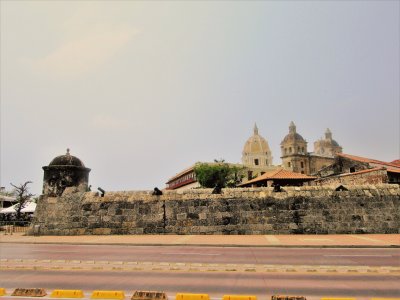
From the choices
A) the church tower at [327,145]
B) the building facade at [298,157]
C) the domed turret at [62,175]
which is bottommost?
the domed turret at [62,175]

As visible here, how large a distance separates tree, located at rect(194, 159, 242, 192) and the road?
2009 inches

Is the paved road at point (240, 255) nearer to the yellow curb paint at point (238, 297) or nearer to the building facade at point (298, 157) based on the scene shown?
the yellow curb paint at point (238, 297)

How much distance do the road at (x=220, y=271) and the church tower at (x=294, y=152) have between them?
73.5 metres

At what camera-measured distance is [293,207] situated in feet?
52.5

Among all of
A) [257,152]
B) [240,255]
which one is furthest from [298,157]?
[240,255]

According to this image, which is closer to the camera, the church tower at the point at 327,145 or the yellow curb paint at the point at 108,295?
the yellow curb paint at the point at 108,295

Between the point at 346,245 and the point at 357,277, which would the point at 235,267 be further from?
the point at 346,245

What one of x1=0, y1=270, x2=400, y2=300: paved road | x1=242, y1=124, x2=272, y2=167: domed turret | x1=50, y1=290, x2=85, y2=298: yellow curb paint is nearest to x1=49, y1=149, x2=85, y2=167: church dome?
x1=0, y1=270, x2=400, y2=300: paved road

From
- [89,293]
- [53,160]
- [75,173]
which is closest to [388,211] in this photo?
[89,293]

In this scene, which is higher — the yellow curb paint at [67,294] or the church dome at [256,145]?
the church dome at [256,145]

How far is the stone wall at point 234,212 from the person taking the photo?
51.6ft

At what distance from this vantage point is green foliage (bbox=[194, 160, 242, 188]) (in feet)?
205

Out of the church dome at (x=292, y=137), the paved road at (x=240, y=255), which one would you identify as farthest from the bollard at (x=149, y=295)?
the church dome at (x=292, y=137)

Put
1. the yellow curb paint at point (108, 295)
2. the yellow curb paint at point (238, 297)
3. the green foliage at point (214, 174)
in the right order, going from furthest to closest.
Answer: the green foliage at point (214, 174) → the yellow curb paint at point (108, 295) → the yellow curb paint at point (238, 297)
